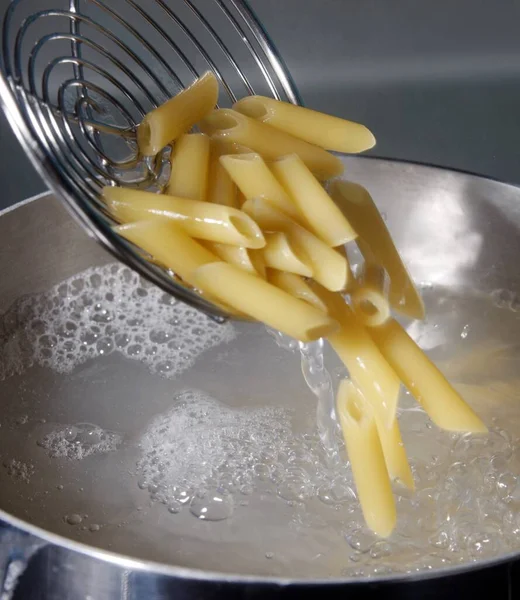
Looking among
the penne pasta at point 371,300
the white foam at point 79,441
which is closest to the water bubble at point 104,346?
the white foam at point 79,441

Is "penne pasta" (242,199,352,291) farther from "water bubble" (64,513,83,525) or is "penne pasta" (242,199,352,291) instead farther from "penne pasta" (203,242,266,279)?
"water bubble" (64,513,83,525)

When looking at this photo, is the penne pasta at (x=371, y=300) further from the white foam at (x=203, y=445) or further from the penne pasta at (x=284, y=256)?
the white foam at (x=203, y=445)

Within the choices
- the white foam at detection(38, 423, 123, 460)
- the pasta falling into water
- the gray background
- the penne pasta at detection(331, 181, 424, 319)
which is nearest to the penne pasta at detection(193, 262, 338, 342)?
the pasta falling into water

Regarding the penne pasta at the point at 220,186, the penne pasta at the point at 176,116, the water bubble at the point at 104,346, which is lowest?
the water bubble at the point at 104,346

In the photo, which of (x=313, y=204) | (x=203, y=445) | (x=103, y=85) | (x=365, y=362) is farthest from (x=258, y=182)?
(x=103, y=85)

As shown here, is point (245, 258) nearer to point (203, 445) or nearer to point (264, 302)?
point (264, 302)

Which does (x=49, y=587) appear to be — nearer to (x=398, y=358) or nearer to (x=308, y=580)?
(x=308, y=580)

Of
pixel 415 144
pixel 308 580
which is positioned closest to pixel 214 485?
pixel 308 580
